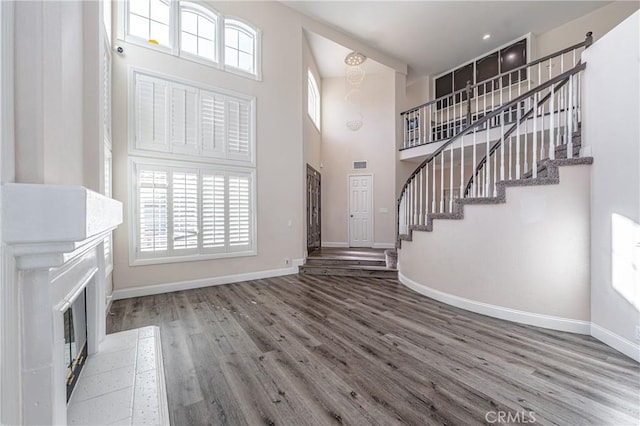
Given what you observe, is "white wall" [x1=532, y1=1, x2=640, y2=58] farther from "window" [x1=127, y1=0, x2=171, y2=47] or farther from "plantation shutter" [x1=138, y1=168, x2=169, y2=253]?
"plantation shutter" [x1=138, y1=168, x2=169, y2=253]

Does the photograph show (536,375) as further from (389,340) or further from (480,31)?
(480,31)

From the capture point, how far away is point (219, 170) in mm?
4398

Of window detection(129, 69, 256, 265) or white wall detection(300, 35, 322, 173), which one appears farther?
white wall detection(300, 35, 322, 173)

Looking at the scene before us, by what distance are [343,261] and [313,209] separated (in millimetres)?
1872

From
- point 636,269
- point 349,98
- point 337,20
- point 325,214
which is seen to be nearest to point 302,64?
point 337,20

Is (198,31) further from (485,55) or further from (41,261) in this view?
(485,55)

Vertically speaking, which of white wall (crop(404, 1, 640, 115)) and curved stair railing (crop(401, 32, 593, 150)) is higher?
white wall (crop(404, 1, 640, 115))

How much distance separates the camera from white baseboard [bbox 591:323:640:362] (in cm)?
209

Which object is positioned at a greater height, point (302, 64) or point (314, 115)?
point (302, 64)

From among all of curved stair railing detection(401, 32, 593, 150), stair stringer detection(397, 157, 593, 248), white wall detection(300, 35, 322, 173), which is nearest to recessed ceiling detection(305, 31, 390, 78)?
white wall detection(300, 35, 322, 173)

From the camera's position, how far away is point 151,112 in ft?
12.6

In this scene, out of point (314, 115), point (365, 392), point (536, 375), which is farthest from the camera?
point (314, 115)

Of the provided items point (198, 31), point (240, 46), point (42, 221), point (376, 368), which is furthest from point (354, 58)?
point (42, 221)

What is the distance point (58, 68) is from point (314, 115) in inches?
257
